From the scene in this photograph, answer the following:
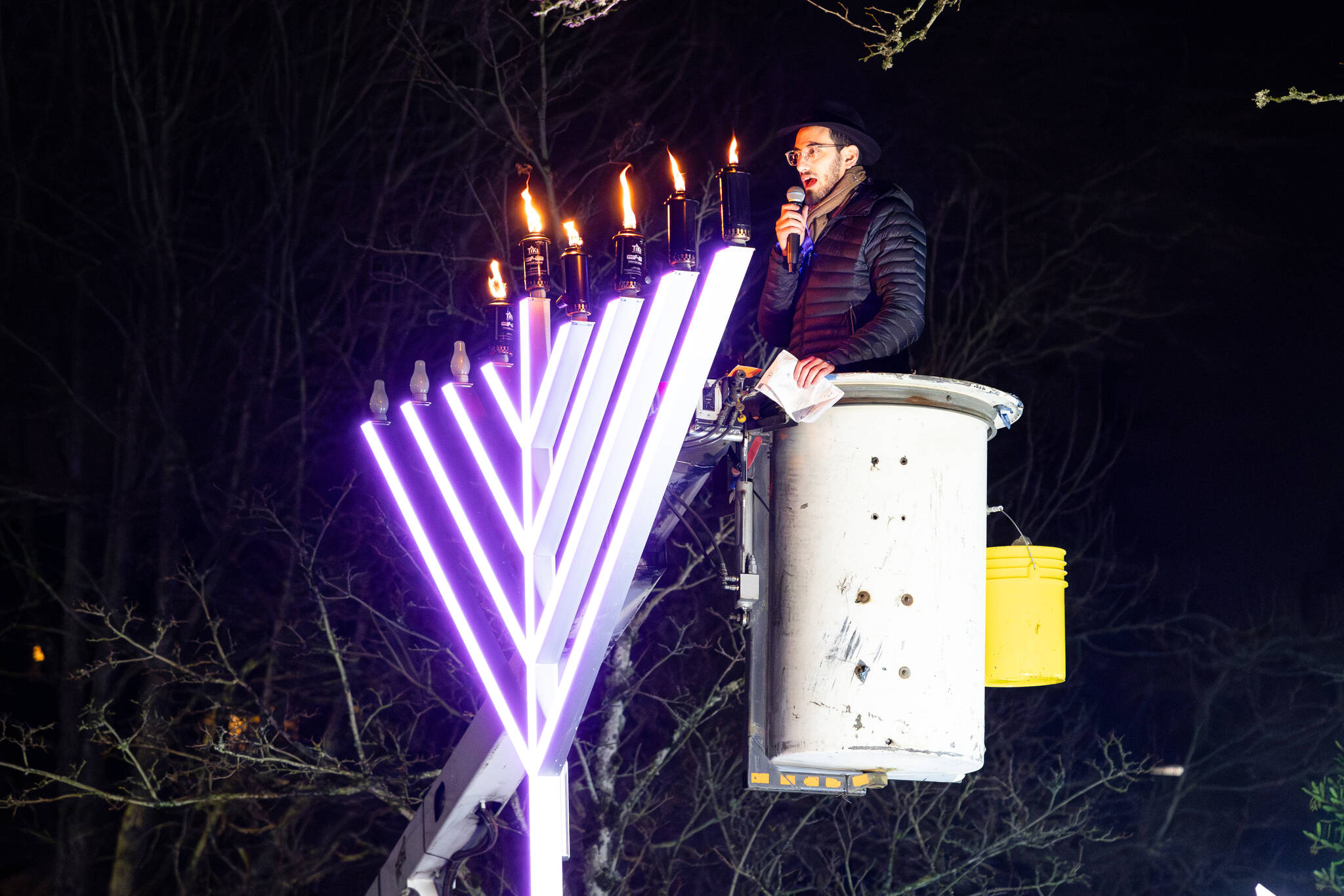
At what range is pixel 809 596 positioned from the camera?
578cm

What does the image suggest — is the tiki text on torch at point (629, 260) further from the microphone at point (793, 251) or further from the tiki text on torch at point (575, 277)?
the microphone at point (793, 251)

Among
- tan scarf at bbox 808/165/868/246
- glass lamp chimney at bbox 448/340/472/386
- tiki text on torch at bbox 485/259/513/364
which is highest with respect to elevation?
tan scarf at bbox 808/165/868/246

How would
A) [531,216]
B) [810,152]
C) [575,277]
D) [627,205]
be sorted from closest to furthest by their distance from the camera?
[627,205], [575,277], [531,216], [810,152]

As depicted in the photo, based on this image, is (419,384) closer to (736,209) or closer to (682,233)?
(682,233)

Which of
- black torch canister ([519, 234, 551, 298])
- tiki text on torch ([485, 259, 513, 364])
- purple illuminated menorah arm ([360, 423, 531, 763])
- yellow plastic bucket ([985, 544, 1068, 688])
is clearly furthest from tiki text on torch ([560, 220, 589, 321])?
yellow plastic bucket ([985, 544, 1068, 688])

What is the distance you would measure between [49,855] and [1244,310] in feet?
44.8

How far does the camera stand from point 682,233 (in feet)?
16.3

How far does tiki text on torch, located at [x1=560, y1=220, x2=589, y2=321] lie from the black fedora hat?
109cm

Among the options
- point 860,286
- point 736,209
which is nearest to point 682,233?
point 736,209

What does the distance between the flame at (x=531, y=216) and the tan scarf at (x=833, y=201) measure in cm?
109

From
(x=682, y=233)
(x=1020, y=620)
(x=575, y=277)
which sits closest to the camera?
(x=682, y=233)

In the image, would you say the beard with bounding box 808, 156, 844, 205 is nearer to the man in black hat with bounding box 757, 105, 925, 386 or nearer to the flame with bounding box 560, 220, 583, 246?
the man in black hat with bounding box 757, 105, 925, 386

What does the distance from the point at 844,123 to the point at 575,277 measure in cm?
134

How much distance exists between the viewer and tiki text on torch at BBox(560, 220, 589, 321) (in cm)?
554
